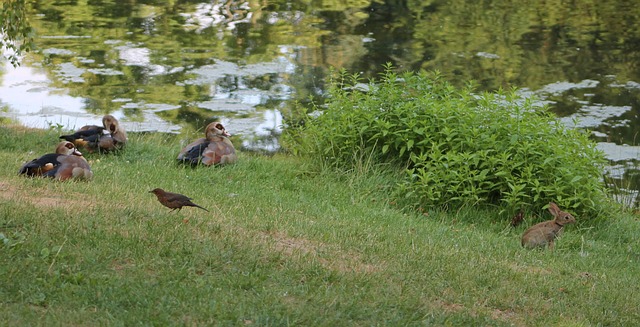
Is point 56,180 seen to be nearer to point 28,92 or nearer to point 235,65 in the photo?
point 28,92

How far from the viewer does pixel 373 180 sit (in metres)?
10.5

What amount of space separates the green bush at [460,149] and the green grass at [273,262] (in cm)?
38

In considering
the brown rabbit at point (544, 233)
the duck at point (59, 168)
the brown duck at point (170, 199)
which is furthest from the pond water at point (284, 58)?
the brown duck at point (170, 199)

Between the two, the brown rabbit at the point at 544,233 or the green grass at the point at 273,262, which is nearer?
the green grass at the point at 273,262

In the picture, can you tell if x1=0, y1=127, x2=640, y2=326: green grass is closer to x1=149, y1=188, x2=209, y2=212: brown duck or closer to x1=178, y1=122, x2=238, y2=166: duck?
x1=149, y1=188, x2=209, y2=212: brown duck

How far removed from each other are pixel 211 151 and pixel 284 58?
8.22 m

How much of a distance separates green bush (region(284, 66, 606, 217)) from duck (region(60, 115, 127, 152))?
7.50ft

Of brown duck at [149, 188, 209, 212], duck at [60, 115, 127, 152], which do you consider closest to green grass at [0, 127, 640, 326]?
brown duck at [149, 188, 209, 212]

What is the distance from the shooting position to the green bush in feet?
32.3

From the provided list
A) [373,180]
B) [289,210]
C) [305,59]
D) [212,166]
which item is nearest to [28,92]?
[305,59]

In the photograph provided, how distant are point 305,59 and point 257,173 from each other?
27.0ft

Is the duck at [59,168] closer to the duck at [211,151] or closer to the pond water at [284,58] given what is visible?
the duck at [211,151]

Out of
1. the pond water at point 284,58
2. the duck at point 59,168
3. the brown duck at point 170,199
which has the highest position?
the brown duck at point 170,199

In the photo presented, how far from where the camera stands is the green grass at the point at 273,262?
17.5 feet
